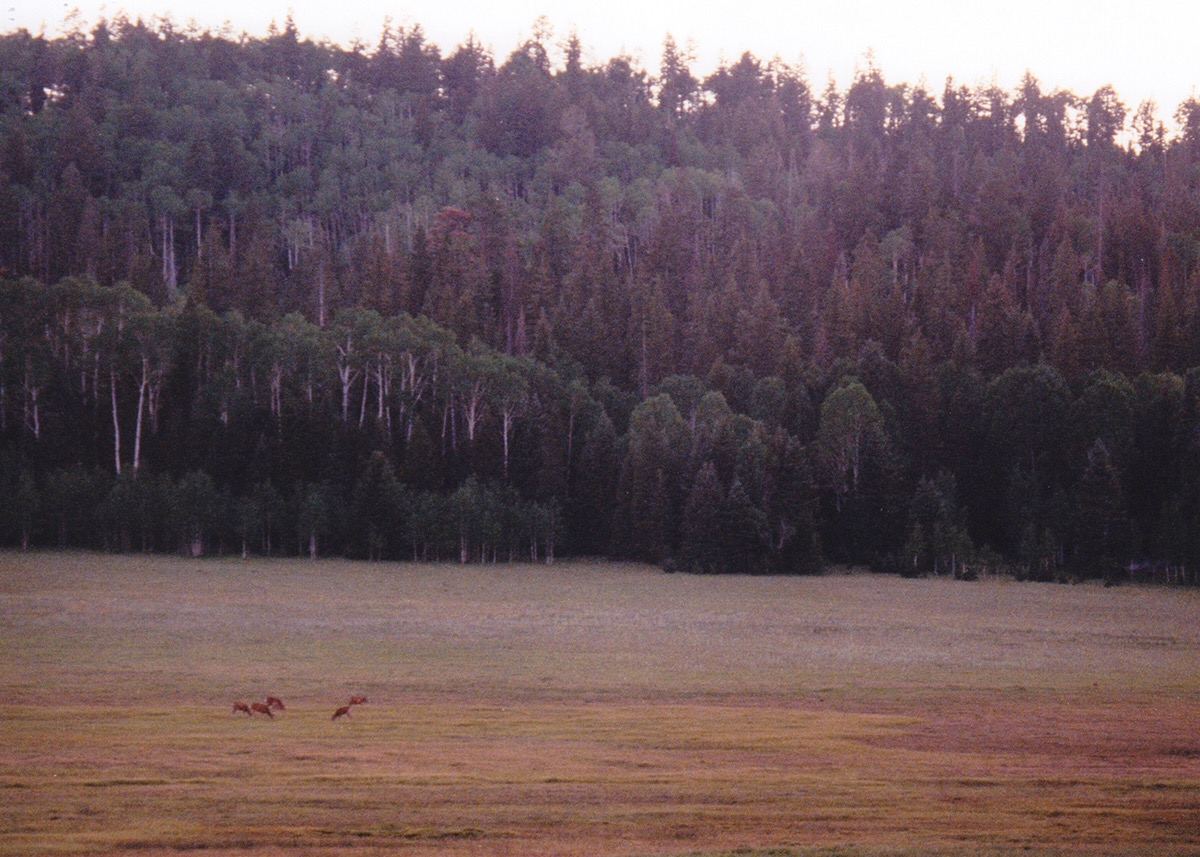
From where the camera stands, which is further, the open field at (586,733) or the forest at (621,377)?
the forest at (621,377)

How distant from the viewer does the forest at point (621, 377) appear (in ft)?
275

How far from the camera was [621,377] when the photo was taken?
11681 cm

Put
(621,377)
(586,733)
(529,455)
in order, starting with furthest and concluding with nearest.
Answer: (621,377)
(529,455)
(586,733)

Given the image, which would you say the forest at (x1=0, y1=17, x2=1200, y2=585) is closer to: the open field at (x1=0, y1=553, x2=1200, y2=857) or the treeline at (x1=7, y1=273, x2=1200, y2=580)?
the treeline at (x1=7, y1=273, x2=1200, y2=580)

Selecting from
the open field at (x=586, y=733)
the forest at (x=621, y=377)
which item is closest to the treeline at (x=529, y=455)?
the forest at (x=621, y=377)

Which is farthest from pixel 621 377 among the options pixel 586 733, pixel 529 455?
pixel 586 733

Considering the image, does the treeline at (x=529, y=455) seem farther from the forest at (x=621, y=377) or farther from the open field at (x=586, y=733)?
the open field at (x=586, y=733)

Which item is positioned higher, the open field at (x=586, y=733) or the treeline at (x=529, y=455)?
the treeline at (x=529, y=455)

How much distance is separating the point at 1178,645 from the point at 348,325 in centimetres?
7159

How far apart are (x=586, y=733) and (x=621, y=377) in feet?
301

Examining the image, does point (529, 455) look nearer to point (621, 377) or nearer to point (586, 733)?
point (621, 377)

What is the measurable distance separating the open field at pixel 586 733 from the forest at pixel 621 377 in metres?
30.3

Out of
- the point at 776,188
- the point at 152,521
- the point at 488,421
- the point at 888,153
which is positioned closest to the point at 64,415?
the point at 152,521

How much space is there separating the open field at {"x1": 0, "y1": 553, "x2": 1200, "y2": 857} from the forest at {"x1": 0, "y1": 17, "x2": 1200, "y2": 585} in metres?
30.3
